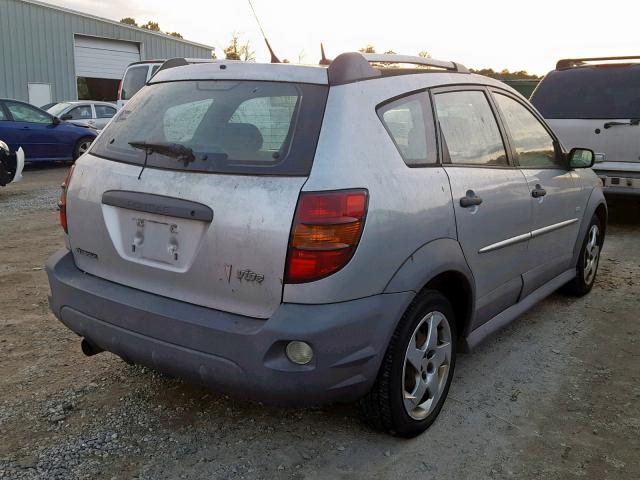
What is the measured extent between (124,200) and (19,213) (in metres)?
6.53

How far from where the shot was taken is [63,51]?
2506cm

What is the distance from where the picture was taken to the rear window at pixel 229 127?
8.20 feet

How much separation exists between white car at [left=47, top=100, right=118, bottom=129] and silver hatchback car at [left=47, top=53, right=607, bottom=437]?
45.4ft

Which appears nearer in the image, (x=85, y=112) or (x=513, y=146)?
(x=513, y=146)

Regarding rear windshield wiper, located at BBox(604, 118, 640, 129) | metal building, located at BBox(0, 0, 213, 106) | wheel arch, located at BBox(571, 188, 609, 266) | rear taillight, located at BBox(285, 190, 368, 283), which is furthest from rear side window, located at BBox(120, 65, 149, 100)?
rear taillight, located at BBox(285, 190, 368, 283)

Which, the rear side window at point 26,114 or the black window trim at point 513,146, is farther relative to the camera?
the rear side window at point 26,114

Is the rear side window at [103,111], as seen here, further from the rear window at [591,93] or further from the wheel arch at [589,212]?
the wheel arch at [589,212]

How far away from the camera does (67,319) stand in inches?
116

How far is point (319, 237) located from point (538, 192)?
2.01m

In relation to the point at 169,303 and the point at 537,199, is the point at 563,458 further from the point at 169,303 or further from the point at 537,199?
the point at 169,303

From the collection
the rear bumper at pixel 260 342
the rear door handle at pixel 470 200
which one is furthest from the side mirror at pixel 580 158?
the rear bumper at pixel 260 342

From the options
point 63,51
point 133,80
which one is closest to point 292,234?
point 133,80

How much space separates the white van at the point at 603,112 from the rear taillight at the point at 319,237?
5928mm

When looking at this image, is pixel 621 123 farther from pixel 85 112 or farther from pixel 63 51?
pixel 63 51
